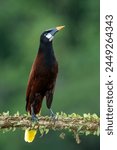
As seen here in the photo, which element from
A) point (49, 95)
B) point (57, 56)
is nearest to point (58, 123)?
point (49, 95)

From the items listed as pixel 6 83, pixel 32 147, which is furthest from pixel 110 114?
pixel 6 83

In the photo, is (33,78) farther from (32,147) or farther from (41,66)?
(32,147)

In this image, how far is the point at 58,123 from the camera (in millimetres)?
4703

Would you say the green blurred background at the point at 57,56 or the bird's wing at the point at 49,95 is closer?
the bird's wing at the point at 49,95

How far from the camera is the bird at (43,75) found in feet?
16.0

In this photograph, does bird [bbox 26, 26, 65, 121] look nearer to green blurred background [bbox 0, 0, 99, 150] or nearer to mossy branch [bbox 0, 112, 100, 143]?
mossy branch [bbox 0, 112, 100, 143]

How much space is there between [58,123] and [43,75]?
340 mm

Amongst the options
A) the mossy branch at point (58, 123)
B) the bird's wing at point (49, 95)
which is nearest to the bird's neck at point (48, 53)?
the bird's wing at point (49, 95)

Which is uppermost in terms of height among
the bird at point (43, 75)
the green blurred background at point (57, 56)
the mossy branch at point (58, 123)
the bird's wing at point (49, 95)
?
the green blurred background at point (57, 56)

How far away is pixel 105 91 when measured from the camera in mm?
5305

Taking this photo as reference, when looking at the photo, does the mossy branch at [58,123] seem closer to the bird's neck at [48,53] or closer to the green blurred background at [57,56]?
the bird's neck at [48,53]

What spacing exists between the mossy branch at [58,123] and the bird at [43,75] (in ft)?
0.15

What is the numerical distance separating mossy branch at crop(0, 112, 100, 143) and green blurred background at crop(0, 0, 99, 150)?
8500mm

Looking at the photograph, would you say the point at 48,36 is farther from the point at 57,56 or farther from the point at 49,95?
the point at 57,56
